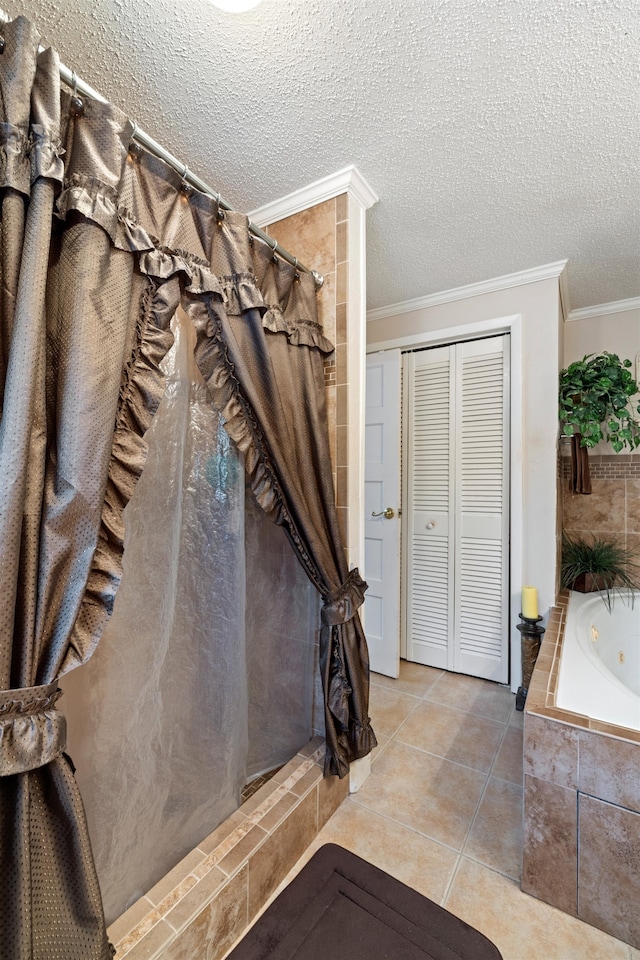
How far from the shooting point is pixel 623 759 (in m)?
1.10

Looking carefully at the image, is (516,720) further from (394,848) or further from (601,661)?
(394,848)

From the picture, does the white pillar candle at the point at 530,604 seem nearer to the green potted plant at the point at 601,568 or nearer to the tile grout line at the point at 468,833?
the green potted plant at the point at 601,568

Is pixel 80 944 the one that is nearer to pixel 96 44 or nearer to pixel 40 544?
pixel 40 544

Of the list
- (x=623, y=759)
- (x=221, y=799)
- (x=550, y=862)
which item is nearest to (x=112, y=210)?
(x=221, y=799)

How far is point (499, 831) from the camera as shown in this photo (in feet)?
4.75

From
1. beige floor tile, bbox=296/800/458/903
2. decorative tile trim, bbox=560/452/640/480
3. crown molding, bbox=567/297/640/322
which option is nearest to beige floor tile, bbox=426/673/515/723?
beige floor tile, bbox=296/800/458/903

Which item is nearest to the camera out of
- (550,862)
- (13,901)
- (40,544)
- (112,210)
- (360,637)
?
(13,901)

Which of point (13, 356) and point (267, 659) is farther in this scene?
point (267, 659)

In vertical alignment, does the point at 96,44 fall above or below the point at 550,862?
above

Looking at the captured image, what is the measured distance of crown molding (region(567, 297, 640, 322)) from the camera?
2477 millimetres

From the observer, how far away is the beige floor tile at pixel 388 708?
2.04 meters

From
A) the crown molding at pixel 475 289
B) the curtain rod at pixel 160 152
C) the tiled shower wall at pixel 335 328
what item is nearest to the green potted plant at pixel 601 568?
the crown molding at pixel 475 289

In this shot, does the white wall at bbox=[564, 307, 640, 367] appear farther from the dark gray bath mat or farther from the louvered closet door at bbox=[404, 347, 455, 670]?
the dark gray bath mat

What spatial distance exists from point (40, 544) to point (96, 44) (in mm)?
1264
